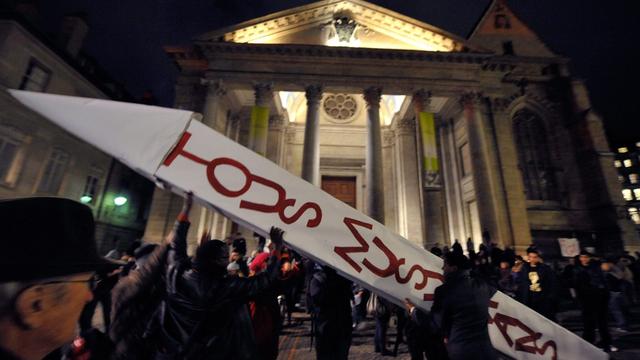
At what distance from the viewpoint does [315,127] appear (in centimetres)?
1460

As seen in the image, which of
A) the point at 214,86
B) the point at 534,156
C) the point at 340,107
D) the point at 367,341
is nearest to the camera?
the point at 367,341

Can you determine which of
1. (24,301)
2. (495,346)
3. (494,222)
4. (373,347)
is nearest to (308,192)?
(24,301)

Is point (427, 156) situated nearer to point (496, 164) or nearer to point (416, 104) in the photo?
point (416, 104)

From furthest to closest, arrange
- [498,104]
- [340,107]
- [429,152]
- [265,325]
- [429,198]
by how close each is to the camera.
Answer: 1. [340,107]
2. [498,104]
3. [429,198]
4. [429,152]
5. [265,325]

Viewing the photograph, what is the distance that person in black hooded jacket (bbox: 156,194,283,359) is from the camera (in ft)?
6.54

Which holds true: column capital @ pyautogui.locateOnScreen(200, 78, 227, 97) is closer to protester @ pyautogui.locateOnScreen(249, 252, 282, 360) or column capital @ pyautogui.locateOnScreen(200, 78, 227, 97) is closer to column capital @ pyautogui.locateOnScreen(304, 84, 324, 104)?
column capital @ pyautogui.locateOnScreen(304, 84, 324, 104)

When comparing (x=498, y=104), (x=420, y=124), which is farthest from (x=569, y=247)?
(x=420, y=124)

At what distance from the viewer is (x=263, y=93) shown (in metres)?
15.1

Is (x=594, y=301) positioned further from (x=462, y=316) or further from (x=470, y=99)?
(x=470, y=99)

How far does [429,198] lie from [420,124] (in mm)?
5032

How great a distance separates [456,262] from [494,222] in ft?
42.9

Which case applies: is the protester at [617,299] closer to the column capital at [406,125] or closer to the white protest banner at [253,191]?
the white protest banner at [253,191]

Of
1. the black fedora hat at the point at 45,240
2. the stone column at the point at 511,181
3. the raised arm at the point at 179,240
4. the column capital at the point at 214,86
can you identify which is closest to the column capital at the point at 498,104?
the stone column at the point at 511,181

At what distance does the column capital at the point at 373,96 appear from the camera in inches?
598
